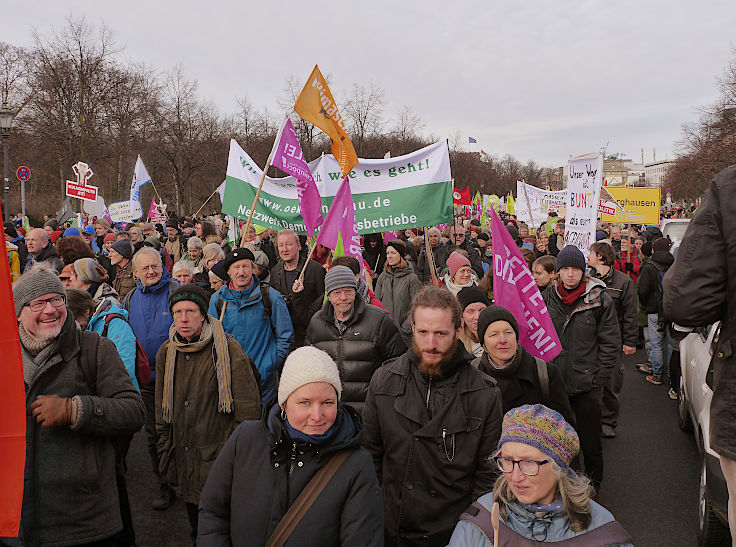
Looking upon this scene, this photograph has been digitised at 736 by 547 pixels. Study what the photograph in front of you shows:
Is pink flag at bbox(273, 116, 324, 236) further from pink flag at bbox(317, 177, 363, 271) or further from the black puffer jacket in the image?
the black puffer jacket

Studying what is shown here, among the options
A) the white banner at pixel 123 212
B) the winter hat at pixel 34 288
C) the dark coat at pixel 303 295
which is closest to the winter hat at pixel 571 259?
the dark coat at pixel 303 295

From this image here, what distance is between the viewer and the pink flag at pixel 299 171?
7.35 meters

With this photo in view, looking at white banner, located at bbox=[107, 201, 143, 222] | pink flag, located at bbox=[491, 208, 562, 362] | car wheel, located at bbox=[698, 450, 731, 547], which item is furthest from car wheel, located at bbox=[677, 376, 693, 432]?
white banner, located at bbox=[107, 201, 143, 222]

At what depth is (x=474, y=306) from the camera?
427 cm

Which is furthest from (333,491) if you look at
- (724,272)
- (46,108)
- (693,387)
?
(46,108)

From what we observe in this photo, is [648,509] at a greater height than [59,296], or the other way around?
[59,296]

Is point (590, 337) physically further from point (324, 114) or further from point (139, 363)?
point (324, 114)

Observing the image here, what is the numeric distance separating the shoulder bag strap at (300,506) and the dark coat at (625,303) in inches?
183

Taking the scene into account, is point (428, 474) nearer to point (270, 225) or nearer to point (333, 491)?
point (333, 491)

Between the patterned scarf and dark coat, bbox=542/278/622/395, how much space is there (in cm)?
269

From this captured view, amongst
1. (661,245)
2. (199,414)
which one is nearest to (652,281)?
(661,245)

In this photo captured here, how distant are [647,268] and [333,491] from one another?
6964 mm

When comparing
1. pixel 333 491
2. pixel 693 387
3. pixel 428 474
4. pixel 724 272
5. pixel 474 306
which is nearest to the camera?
pixel 724 272

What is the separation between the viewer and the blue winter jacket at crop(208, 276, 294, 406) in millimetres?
4746
